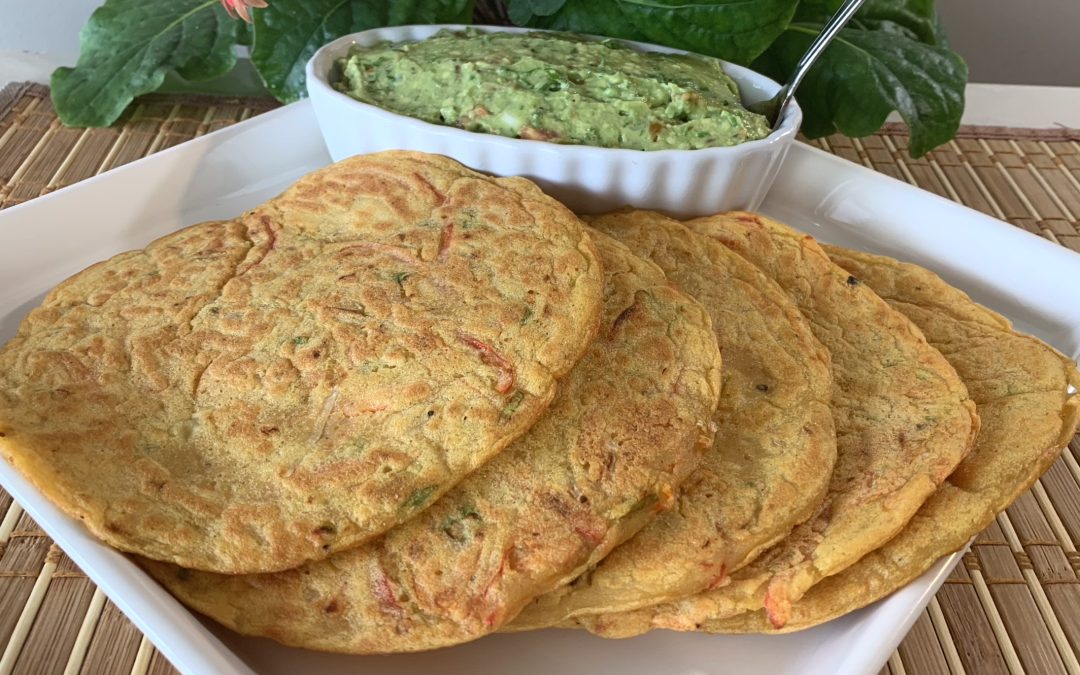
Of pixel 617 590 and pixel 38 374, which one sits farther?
pixel 38 374

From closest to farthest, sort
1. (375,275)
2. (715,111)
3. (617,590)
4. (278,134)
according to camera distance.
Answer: (617,590) < (375,275) < (715,111) < (278,134)

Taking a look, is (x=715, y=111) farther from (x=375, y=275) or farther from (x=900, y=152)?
(x=900, y=152)

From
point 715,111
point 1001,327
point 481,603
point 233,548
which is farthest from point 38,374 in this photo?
point 1001,327

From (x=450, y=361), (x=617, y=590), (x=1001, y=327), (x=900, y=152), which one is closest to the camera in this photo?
(x=617, y=590)

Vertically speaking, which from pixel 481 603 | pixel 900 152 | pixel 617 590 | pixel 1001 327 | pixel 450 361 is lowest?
pixel 900 152

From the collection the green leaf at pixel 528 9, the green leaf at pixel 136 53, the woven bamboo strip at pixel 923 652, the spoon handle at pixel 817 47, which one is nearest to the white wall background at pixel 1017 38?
the spoon handle at pixel 817 47

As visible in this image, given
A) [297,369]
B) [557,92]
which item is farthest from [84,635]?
[557,92]

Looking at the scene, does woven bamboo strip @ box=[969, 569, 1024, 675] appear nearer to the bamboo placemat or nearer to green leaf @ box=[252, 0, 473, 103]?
the bamboo placemat

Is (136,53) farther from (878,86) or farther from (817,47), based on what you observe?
(878,86)

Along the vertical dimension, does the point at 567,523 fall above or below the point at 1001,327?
above
